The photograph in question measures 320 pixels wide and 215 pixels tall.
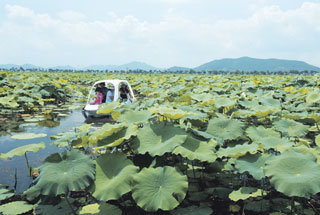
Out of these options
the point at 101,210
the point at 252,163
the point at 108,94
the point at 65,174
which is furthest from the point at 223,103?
the point at 108,94

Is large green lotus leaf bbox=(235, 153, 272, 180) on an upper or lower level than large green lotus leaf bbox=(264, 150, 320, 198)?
lower

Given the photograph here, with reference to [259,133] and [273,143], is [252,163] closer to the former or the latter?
[273,143]

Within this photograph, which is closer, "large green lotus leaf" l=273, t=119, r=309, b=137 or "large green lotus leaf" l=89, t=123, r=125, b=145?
"large green lotus leaf" l=89, t=123, r=125, b=145

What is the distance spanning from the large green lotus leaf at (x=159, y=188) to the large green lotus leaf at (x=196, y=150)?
16cm

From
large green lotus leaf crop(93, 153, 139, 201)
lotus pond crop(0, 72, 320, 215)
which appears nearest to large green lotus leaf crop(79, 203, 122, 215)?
lotus pond crop(0, 72, 320, 215)

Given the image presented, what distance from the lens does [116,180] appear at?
201 centimetres

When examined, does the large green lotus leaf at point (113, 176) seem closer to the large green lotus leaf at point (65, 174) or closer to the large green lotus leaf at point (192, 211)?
the large green lotus leaf at point (65, 174)

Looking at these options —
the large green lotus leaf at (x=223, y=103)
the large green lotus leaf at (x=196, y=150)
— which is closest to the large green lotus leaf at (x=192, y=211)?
the large green lotus leaf at (x=196, y=150)

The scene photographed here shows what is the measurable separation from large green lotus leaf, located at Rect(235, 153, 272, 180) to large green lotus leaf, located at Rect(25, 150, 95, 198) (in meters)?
1.23

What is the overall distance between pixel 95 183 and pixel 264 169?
1323 millimetres

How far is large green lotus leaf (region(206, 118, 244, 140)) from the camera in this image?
2.65 metres

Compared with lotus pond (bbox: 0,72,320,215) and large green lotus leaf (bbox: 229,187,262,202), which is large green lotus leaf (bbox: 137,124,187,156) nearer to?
lotus pond (bbox: 0,72,320,215)

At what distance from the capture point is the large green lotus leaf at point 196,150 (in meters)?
2.06

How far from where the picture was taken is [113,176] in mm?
2111
